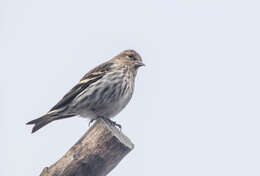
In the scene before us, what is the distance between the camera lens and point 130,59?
30.9 ft

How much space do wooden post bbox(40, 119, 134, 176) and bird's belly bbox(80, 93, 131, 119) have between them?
2.90 metres

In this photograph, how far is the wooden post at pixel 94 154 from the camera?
454cm

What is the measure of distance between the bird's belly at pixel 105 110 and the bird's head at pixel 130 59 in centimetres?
133

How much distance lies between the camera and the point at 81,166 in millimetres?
4535

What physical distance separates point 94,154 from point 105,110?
3265 mm

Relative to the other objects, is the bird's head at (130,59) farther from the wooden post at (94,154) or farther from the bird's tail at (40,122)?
the wooden post at (94,154)

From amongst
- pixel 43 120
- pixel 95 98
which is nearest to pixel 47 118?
pixel 43 120

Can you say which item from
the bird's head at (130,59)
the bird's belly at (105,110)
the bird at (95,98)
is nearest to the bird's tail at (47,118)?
the bird at (95,98)

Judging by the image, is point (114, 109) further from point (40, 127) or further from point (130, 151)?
point (130, 151)

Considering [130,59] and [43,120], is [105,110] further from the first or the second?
[130,59]

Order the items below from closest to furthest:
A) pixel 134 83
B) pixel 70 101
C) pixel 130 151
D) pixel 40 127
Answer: pixel 130 151 → pixel 40 127 → pixel 70 101 → pixel 134 83

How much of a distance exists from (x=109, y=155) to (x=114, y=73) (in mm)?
3912

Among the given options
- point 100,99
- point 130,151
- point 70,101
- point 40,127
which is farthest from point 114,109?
point 130,151

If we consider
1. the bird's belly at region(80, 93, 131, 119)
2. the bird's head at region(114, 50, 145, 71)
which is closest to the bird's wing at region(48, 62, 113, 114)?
the bird's belly at region(80, 93, 131, 119)
